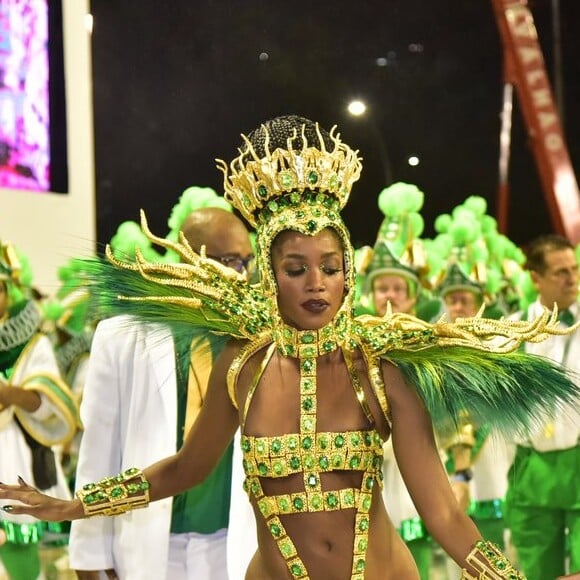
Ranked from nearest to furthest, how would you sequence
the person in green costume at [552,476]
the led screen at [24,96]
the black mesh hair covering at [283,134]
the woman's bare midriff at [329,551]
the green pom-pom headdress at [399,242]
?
the woman's bare midriff at [329,551], the black mesh hair covering at [283,134], the person in green costume at [552,476], the green pom-pom headdress at [399,242], the led screen at [24,96]

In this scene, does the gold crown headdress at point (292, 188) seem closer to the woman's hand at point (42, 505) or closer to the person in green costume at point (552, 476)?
the woman's hand at point (42, 505)

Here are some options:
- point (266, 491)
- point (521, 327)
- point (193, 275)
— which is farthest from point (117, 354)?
point (521, 327)

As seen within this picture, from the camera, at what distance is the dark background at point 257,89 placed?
6.37 meters

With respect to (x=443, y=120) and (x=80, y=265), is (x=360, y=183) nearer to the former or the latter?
(x=443, y=120)

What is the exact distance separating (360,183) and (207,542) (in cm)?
364

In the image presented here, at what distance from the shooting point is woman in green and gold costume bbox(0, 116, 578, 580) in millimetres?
2699

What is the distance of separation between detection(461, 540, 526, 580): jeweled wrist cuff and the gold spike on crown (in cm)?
82

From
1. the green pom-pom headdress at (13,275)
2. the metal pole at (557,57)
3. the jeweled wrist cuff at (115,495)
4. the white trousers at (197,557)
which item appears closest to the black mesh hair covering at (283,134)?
the jeweled wrist cuff at (115,495)

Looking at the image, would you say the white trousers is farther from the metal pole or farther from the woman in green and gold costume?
the metal pole

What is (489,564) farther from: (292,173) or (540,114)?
(540,114)

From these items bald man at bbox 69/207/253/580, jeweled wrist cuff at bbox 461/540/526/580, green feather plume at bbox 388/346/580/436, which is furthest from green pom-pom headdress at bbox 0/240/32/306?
jeweled wrist cuff at bbox 461/540/526/580

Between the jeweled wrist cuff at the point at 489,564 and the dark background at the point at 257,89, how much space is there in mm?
3596

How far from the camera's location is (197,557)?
3.86 metres

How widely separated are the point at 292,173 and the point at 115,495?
0.86 m
